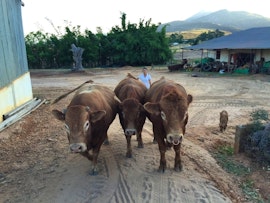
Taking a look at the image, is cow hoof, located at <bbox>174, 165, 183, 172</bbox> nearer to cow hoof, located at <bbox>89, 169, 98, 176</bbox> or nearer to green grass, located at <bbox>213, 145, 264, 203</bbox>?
green grass, located at <bbox>213, 145, 264, 203</bbox>

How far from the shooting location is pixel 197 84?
17.9m

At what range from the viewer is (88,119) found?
485 centimetres

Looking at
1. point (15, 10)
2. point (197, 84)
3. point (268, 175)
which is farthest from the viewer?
point (197, 84)

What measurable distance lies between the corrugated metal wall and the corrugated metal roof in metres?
17.3

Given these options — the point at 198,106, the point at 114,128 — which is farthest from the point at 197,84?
the point at 114,128

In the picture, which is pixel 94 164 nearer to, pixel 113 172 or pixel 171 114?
pixel 113 172

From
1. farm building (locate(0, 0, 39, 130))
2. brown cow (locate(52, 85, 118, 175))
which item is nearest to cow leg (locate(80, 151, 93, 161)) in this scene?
brown cow (locate(52, 85, 118, 175))

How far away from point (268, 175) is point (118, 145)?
10.9ft

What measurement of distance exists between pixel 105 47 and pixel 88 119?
27.8m

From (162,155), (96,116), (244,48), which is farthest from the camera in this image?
(244,48)

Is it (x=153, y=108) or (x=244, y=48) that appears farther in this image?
(x=244, y=48)

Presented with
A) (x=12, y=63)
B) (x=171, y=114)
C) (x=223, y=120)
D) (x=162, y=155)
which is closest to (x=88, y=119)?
(x=171, y=114)

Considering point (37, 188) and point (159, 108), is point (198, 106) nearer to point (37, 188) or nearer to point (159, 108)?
point (159, 108)

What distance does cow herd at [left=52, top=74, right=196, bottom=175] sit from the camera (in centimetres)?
463
